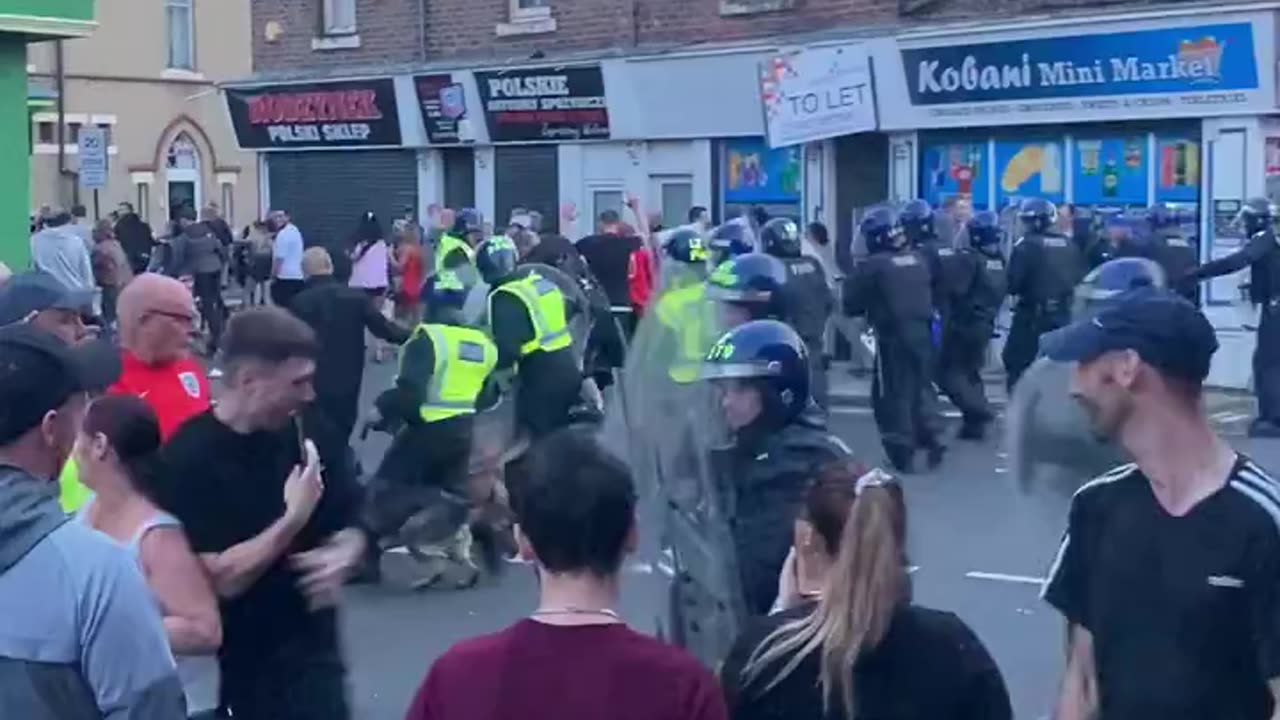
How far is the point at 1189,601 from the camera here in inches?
157

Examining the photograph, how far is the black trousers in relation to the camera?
17.1 metres

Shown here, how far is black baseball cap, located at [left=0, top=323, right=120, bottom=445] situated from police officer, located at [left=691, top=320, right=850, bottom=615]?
185cm

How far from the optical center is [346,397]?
12.6 m

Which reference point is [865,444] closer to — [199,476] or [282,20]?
[199,476]

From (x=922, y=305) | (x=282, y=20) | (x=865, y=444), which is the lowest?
(x=865, y=444)

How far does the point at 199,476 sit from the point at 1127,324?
6.94 feet

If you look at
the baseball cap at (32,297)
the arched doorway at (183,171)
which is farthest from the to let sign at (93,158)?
the baseball cap at (32,297)

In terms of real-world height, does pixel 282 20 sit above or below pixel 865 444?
above

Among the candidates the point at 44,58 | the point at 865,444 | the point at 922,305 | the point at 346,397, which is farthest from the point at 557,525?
the point at 44,58

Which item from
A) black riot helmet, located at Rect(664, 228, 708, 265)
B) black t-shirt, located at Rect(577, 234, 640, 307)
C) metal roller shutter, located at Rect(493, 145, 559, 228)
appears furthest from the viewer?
metal roller shutter, located at Rect(493, 145, 559, 228)

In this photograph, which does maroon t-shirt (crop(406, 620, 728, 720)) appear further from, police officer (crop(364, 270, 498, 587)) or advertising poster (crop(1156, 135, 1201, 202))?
advertising poster (crop(1156, 135, 1201, 202))

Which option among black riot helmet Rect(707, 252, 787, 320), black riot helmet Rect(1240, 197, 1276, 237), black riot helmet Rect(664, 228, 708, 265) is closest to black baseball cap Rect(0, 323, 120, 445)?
black riot helmet Rect(707, 252, 787, 320)

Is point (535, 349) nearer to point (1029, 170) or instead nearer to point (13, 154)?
point (13, 154)

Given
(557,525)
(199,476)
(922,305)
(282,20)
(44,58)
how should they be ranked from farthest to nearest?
(44,58)
(282,20)
(922,305)
(199,476)
(557,525)
